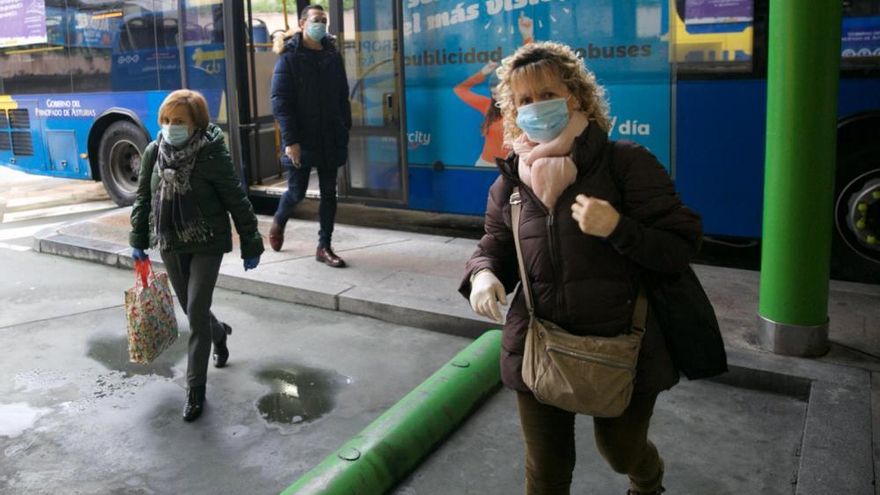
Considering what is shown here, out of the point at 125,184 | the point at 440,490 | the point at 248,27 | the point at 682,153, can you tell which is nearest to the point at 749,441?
the point at 440,490

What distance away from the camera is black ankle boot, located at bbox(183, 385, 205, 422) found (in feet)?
14.3

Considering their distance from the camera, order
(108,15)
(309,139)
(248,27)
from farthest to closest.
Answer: (108,15), (248,27), (309,139)

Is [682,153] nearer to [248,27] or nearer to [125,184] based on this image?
[248,27]

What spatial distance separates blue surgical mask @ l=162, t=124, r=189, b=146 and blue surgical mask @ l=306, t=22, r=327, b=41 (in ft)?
8.58

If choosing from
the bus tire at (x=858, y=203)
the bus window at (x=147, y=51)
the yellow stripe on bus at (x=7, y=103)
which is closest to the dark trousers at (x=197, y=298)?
the bus tire at (x=858, y=203)

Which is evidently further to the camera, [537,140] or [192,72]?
[192,72]

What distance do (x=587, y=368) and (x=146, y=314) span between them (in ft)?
9.18

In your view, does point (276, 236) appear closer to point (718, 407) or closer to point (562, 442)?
point (718, 407)

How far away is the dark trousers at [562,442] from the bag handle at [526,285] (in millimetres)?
269

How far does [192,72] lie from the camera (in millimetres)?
9453

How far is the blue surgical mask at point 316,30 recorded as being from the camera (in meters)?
6.67

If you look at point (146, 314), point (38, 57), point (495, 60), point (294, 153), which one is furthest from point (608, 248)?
point (38, 57)

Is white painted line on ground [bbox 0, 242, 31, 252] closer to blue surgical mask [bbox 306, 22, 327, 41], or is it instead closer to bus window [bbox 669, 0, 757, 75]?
blue surgical mask [bbox 306, 22, 327, 41]

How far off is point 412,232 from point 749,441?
4.97m
